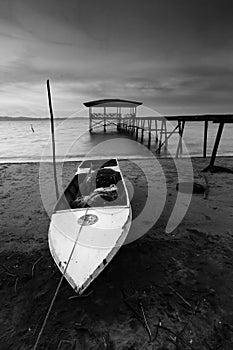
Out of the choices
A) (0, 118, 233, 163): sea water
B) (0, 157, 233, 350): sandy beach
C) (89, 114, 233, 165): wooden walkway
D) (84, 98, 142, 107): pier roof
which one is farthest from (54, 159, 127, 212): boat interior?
(84, 98, 142, 107): pier roof

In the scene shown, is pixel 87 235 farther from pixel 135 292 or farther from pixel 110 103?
pixel 110 103

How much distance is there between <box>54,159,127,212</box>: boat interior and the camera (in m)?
4.85

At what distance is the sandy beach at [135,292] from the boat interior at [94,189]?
0.89 m

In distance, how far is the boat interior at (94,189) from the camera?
4848 millimetres

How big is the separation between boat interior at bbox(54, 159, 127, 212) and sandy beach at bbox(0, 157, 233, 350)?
0.89 m

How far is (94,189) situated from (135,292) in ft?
10.7

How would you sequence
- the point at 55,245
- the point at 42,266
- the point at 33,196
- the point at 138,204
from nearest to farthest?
1. the point at 55,245
2. the point at 42,266
3. the point at 138,204
4. the point at 33,196

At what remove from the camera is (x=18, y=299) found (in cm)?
325

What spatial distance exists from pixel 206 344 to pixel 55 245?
2.35 meters

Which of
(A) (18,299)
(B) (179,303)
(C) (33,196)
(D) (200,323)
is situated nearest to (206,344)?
(D) (200,323)

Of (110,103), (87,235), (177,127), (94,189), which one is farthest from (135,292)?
(110,103)

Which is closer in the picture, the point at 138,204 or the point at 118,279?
the point at 118,279

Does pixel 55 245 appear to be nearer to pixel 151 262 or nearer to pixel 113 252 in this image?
pixel 113 252

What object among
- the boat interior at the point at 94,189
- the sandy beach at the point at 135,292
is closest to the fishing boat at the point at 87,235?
the boat interior at the point at 94,189
